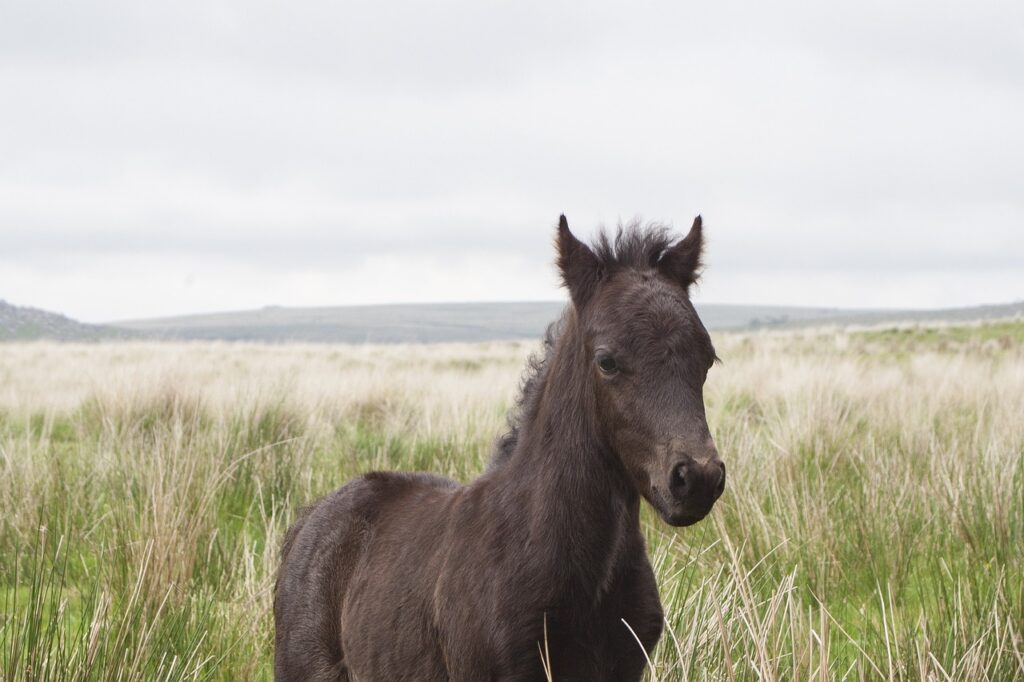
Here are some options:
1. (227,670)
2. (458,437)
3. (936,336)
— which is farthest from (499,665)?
(936,336)

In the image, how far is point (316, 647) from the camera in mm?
3420

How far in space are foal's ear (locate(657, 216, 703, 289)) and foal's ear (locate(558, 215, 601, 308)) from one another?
0.23 m

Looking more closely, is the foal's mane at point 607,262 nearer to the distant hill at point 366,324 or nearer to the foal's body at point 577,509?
the foal's body at point 577,509

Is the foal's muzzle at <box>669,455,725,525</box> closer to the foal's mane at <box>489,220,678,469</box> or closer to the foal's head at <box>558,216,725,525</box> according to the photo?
the foal's head at <box>558,216,725,525</box>

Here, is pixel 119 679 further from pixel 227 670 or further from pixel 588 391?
pixel 588 391

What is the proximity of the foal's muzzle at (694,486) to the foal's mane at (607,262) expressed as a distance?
2.65 feet

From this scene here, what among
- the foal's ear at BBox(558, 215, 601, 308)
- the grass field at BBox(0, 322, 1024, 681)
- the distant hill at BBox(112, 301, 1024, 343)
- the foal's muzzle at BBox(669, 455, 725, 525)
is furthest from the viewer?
the distant hill at BBox(112, 301, 1024, 343)

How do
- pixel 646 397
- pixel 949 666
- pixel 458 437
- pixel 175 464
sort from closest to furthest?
pixel 646 397, pixel 949 666, pixel 175 464, pixel 458 437

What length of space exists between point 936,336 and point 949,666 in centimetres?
3087

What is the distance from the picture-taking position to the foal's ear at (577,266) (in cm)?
286

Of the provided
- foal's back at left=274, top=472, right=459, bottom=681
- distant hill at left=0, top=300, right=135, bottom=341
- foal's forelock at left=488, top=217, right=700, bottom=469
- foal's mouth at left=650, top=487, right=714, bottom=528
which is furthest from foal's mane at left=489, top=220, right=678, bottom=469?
distant hill at left=0, top=300, right=135, bottom=341

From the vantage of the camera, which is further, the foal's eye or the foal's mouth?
the foal's eye

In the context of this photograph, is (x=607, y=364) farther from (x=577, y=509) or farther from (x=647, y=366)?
(x=577, y=509)

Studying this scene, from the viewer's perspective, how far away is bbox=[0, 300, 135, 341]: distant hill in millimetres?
96625
